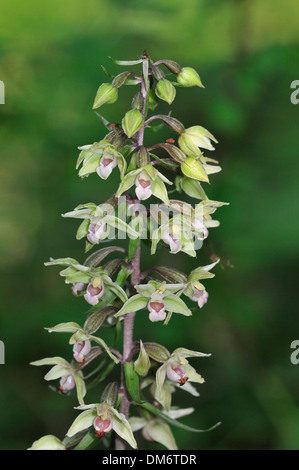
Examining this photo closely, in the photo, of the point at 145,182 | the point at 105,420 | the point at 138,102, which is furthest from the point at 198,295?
the point at 138,102

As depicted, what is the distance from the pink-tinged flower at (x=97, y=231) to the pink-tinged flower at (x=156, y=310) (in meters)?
0.38

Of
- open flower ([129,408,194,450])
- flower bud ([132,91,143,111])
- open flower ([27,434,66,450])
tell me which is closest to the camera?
flower bud ([132,91,143,111])

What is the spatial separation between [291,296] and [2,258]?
283cm

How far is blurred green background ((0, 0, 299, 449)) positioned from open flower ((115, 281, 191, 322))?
206 centimetres

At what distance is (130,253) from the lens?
8.67 ft

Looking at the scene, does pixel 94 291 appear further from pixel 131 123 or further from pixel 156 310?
pixel 131 123

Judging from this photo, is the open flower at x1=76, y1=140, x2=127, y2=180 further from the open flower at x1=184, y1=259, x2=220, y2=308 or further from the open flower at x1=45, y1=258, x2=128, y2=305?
the open flower at x1=184, y1=259, x2=220, y2=308

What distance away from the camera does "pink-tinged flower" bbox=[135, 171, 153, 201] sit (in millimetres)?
2574

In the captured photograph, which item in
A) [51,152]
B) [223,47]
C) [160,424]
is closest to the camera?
[160,424]

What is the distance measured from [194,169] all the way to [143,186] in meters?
0.25

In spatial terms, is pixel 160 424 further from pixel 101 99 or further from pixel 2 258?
pixel 2 258

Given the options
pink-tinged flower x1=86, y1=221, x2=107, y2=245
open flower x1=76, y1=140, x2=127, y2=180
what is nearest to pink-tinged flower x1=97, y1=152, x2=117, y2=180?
open flower x1=76, y1=140, x2=127, y2=180

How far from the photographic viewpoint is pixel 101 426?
2613 mm
